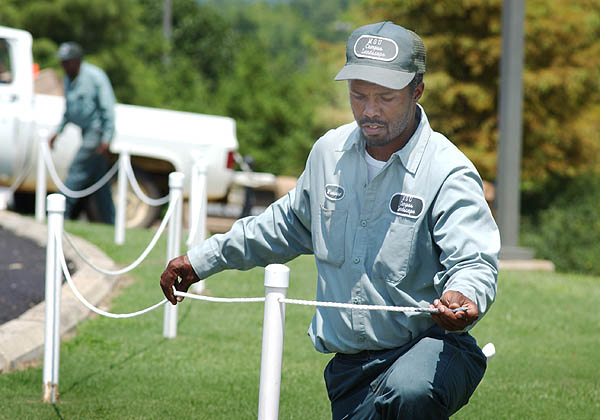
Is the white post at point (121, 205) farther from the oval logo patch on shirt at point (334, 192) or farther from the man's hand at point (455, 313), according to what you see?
the man's hand at point (455, 313)

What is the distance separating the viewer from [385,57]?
3.25 meters

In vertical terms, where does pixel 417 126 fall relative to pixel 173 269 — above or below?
above

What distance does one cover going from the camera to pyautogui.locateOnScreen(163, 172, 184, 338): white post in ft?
21.4

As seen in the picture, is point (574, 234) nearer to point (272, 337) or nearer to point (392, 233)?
point (392, 233)

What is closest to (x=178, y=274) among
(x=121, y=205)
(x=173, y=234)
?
(x=173, y=234)

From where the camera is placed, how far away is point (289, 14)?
4771 inches

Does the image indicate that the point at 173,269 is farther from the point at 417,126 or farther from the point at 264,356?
the point at 417,126

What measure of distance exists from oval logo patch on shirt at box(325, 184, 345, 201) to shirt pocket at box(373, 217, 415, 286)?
24 cm

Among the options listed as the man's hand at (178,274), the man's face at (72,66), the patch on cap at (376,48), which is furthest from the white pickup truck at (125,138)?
the patch on cap at (376,48)

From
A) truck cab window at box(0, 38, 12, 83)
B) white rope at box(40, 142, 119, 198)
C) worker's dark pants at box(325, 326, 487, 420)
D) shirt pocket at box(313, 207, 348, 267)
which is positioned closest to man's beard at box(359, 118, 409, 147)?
shirt pocket at box(313, 207, 348, 267)

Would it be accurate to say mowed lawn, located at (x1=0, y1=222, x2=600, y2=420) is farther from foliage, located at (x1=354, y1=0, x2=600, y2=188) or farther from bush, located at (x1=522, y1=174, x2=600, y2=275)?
foliage, located at (x1=354, y1=0, x2=600, y2=188)

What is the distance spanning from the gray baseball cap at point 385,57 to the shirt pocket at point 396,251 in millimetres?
476

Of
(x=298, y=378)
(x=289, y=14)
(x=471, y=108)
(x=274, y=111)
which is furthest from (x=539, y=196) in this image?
(x=289, y=14)

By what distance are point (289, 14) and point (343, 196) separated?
12041cm
